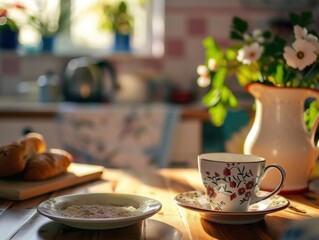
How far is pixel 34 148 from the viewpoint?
1254mm

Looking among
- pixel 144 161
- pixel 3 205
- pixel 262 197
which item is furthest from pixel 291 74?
pixel 144 161

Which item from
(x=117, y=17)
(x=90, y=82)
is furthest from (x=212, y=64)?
(x=117, y=17)

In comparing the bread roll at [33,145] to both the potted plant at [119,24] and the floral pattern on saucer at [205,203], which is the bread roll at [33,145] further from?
the potted plant at [119,24]

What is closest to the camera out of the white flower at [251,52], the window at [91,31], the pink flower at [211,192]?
the pink flower at [211,192]

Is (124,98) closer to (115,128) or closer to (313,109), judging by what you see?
(115,128)

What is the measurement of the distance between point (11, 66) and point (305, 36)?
2546 mm

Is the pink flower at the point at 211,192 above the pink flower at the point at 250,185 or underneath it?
underneath

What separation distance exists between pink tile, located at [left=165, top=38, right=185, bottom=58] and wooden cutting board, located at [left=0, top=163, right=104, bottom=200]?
2.05 meters

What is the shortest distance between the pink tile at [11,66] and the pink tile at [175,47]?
2.90 ft

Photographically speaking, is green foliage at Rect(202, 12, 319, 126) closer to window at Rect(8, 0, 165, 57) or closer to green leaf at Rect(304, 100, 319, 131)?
green leaf at Rect(304, 100, 319, 131)

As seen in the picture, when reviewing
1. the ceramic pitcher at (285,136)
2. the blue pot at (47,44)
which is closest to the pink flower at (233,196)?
the ceramic pitcher at (285,136)

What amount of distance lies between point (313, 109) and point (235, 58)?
21 cm

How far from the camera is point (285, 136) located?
113 cm

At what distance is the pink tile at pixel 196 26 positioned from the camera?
10.9 ft
